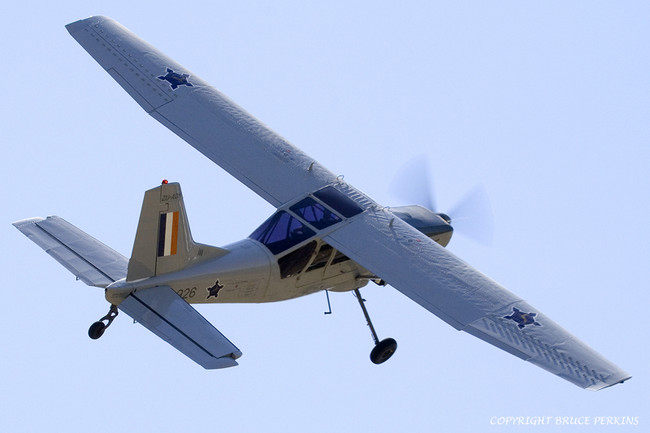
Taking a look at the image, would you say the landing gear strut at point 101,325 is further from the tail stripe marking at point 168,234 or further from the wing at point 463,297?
the wing at point 463,297

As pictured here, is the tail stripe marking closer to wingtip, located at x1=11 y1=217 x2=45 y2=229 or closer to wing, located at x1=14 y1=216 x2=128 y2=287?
wing, located at x1=14 y1=216 x2=128 y2=287

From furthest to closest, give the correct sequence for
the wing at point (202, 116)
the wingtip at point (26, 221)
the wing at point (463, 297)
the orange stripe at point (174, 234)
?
the wing at point (202, 116) → the wingtip at point (26, 221) → the orange stripe at point (174, 234) → the wing at point (463, 297)

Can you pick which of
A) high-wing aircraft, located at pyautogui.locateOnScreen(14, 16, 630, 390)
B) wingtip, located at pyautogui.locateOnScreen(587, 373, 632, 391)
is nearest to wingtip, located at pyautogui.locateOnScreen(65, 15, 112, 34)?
high-wing aircraft, located at pyautogui.locateOnScreen(14, 16, 630, 390)

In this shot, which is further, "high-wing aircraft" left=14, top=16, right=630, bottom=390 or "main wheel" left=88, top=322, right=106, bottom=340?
"main wheel" left=88, top=322, right=106, bottom=340

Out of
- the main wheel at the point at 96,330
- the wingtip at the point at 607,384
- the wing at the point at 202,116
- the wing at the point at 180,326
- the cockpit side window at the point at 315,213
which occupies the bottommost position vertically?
the main wheel at the point at 96,330

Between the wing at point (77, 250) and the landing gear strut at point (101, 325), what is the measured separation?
43 centimetres

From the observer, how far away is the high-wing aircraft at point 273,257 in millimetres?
19484

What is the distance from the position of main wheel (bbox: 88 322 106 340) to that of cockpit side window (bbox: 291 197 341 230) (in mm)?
3939

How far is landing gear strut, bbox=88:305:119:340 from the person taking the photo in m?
19.8

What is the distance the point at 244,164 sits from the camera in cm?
2325

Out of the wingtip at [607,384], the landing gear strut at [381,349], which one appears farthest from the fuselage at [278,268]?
the wingtip at [607,384]

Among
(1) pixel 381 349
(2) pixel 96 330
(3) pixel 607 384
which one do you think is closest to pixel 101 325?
(2) pixel 96 330

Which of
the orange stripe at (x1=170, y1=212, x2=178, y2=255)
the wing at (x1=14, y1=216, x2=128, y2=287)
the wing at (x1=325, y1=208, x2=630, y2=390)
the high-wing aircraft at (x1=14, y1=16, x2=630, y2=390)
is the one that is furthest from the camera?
the wing at (x1=14, y1=216, x2=128, y2=287)

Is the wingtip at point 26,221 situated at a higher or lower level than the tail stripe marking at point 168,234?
lower
